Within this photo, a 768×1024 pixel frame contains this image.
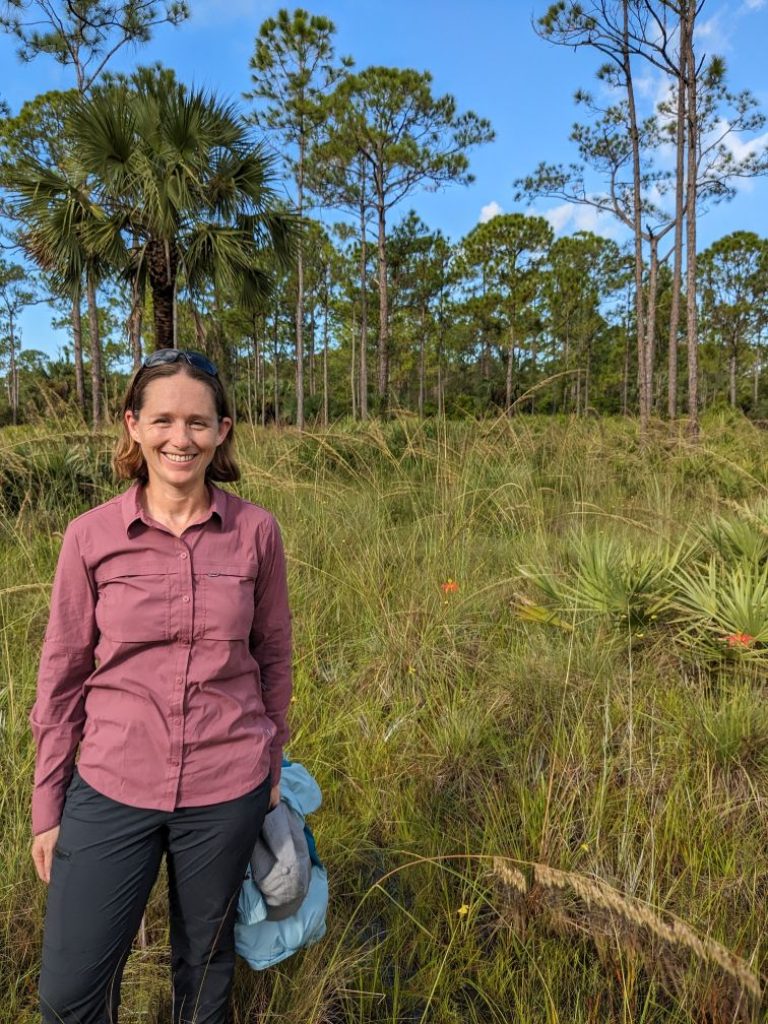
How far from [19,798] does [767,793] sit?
245cm

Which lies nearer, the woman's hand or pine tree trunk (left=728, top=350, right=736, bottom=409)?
the woman's hand

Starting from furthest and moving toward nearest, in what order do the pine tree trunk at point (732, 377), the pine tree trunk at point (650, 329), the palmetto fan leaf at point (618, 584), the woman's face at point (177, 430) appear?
1. the pine tree trunk at point (732, 377)
2. the pine tree trunk at point (650, 329)
3. the palmetto fan leaf at point (618, 584)
4. the woman's face at point (177, 430)

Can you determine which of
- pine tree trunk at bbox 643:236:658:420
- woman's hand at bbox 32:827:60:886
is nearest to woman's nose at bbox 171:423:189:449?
woman's hand at bbox 32:827:60:886

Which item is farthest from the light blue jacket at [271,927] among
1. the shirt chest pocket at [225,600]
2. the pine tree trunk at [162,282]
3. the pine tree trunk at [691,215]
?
the pine tree trunk at [162,282]

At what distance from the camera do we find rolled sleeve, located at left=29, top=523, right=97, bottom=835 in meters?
1.19

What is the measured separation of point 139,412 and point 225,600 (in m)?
0.47

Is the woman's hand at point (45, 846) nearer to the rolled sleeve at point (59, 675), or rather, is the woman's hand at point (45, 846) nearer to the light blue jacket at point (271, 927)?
the rolled sleeve at point (59, 675)

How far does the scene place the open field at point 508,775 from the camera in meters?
1.46

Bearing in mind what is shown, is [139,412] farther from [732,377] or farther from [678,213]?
[732,377]

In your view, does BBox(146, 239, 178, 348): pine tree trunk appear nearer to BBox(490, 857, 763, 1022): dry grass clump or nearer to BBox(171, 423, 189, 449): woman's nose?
BBox(171, 423, 189, 449): woman's nose

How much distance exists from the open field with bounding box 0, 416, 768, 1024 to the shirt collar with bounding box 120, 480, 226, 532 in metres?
0.88

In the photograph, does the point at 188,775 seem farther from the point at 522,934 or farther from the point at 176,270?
the point at 176,270

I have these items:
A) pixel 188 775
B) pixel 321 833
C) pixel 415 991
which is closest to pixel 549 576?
pixel 321 833

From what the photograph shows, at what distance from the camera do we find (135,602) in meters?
1.18
